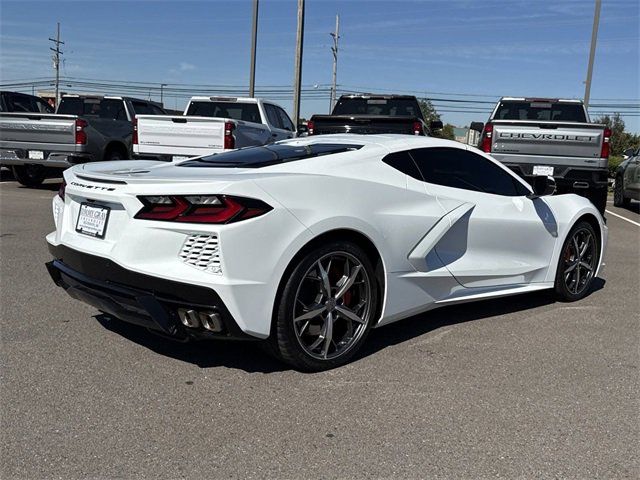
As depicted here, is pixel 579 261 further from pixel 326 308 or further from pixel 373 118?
pixel 373 118

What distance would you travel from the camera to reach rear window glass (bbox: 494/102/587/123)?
1219 centimetres

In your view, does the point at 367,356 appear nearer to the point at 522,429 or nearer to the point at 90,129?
the point at 522,429

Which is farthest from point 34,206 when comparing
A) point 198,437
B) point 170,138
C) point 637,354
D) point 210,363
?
point 637,354

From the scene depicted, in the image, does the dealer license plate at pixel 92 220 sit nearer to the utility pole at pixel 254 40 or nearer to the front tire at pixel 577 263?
the front tire at pixel 577 263

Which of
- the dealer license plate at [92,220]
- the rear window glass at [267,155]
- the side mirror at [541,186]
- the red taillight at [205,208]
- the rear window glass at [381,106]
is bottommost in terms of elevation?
the dealer license plate at [92,220]

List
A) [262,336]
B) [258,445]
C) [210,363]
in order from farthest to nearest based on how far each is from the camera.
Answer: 1. [210,363]
2. [262,336]
3. [258,445]

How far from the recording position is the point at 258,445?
9.32 ft

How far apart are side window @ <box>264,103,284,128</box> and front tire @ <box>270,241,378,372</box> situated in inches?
386

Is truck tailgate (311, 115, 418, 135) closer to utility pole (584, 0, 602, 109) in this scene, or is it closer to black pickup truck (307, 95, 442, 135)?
black pickup truck (307, 95, 442, 135)

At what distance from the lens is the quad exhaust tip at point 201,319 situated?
324 centimetres

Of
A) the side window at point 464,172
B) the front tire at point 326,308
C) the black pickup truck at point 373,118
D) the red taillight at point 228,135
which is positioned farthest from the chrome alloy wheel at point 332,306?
the red taillight at point 228,135

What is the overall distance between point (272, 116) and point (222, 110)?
1.10 meters

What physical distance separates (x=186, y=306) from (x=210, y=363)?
0.69m

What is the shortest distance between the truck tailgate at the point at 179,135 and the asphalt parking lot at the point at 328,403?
595cm
